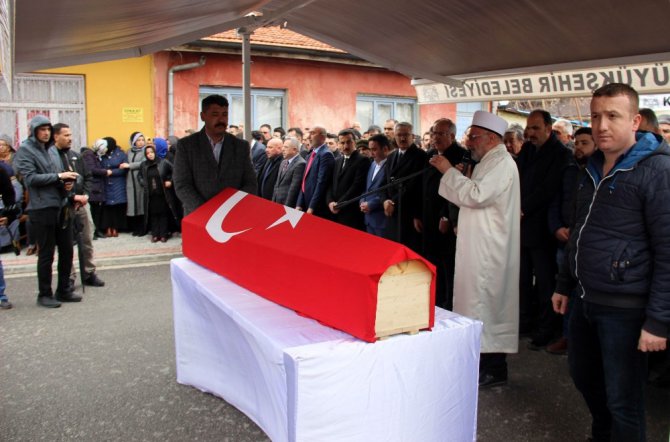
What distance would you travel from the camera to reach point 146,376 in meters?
4.29

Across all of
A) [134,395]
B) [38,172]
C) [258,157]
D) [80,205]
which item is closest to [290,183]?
[258,157]

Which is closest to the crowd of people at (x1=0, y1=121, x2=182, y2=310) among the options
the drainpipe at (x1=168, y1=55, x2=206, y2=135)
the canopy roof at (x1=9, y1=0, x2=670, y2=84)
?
the canopy roof at (x1=9, y1=0, x2=670, y2=84)

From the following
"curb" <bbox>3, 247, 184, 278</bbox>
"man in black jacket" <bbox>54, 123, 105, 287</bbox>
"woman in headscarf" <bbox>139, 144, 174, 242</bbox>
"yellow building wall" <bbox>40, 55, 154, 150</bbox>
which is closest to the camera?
"man in black jacket" <bbox>54, 123, 105, 287</bbox>

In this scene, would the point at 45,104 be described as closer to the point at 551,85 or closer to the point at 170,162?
the point at 170,162

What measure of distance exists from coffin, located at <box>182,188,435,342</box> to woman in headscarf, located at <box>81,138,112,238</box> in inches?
294

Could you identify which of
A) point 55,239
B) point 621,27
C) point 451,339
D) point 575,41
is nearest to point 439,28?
point 575,41

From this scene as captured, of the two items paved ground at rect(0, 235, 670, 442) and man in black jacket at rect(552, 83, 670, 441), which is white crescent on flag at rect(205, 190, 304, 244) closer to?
paved ground at rect(0, 235, 670, 442)

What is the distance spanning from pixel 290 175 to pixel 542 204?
3.76m

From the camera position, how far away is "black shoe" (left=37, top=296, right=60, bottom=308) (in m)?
6.16

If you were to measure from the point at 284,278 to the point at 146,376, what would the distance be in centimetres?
204

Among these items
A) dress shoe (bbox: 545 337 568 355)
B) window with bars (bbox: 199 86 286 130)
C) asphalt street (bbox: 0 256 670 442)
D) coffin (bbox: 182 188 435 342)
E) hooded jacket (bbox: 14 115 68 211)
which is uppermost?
window with bars (bbox: 199 86 286 130)

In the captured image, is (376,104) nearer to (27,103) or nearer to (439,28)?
(27,103)

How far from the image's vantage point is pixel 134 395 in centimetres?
394

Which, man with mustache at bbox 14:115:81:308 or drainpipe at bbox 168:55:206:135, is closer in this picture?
man with mustache at bbox 14:115:81:308
